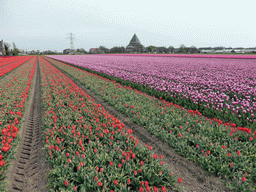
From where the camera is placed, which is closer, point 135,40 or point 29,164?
point 29,164

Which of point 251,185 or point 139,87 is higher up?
point 139,87

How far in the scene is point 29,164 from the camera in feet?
13.5

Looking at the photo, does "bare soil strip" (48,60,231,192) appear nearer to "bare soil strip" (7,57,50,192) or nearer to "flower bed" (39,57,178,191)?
"flower bed" (39,57,178,191)

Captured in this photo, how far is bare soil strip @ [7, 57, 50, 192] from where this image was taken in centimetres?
348

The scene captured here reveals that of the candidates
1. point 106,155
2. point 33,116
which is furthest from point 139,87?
point 106,155

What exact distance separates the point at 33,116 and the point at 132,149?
18.1 feet

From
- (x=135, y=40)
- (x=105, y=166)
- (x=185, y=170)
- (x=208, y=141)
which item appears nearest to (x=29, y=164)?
(x=105, y=166)

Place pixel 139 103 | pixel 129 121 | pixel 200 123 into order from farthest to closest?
pixel 139 103 < pixel 129 121 < pixel 200 123

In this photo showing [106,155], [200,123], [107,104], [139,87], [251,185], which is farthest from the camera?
[139,87]

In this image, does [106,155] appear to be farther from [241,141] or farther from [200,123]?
[241,141]

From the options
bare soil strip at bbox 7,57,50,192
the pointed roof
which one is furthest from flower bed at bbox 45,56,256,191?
the pointed roof

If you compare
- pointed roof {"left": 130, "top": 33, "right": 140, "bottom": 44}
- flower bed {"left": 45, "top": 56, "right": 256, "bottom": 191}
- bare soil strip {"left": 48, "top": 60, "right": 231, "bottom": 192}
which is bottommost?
bare soil strip {"left": 48, "top": 60, "right": 231, "bottom": 192}

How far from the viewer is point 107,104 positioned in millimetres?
8641

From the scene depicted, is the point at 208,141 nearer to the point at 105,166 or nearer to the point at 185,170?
the point at 185,170
